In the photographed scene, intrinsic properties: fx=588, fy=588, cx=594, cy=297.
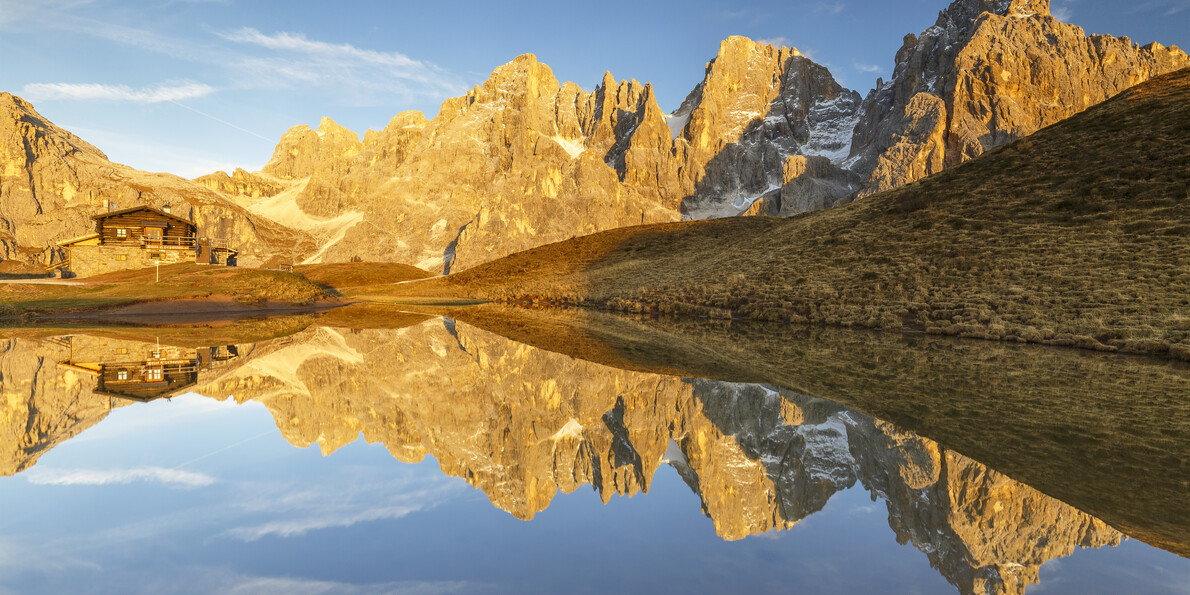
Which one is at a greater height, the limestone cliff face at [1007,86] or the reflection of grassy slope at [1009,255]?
the limestone cliff face at [1007,86]

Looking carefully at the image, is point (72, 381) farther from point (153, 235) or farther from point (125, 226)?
point (125, 226)

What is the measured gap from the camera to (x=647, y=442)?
8445mm

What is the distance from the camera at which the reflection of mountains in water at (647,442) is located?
5.43 m

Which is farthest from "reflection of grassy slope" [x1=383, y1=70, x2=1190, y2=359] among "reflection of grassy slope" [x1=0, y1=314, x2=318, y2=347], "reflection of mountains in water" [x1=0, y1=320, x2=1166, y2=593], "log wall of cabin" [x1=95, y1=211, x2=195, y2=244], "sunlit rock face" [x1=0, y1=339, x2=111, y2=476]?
"log wall of cabin" [x1=95, y1=211, x2=195, y2=244]

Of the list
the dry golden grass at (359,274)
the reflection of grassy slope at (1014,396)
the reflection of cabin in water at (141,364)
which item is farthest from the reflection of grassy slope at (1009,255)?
the dry golden grass at (359,274)

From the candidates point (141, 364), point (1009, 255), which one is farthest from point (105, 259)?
point (1009, 255)

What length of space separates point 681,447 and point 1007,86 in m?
215

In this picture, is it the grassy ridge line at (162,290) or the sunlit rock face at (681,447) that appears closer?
the sunlit rock face at (681,447)

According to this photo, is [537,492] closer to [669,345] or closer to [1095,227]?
[669,345]

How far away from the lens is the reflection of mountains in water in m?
5.43

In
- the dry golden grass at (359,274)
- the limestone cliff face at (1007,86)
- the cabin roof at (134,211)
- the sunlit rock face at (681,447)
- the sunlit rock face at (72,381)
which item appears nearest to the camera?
the sunlit rock face at (681,447)

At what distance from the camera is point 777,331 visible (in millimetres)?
27906

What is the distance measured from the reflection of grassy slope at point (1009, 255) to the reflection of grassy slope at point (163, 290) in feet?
83.5

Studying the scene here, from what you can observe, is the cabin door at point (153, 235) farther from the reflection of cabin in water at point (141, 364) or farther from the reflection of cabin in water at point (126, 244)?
the reflection of cabin in water at point (141, 364)
